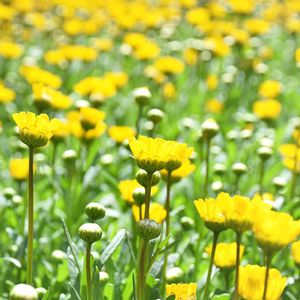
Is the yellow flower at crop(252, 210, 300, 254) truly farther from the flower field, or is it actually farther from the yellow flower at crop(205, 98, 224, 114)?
the yellow flower at crop(205, 98, 224, 114)

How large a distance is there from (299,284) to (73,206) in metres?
0.90

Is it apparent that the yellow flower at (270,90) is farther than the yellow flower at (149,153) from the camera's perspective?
Yes

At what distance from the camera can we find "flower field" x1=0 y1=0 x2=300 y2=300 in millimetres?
1440

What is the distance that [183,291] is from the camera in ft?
4.75

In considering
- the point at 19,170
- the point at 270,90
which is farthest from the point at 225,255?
the point at 270,90

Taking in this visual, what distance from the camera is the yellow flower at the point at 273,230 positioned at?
1176mm

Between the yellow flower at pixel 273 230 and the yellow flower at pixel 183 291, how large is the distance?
0.28 m

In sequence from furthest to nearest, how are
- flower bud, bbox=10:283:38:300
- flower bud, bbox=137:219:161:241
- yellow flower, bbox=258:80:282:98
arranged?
1. yellow flower, bbox=258:80:282:98
2. flower bud, bbox=137:219:161:241
3. flower bud, bbox=10:283:38:300

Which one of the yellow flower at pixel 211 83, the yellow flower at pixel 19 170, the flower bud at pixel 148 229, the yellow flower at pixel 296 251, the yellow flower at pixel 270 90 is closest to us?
the flower bud at pixel 148 229

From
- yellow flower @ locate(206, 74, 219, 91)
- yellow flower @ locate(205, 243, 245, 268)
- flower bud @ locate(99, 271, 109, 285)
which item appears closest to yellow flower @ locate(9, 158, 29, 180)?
flower bud @ locate(99, 271, 109, 285)

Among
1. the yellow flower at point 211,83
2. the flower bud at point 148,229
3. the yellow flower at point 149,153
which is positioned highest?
the yellow flower at point 149,153

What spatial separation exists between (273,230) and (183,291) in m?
0.34

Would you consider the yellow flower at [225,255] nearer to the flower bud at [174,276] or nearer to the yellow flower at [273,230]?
the flower bud at [174,276]

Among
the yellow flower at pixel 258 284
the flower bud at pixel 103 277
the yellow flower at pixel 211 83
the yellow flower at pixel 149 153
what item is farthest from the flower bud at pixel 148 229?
the yellow flower at pixel 211 83
